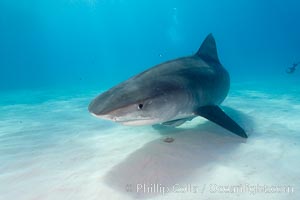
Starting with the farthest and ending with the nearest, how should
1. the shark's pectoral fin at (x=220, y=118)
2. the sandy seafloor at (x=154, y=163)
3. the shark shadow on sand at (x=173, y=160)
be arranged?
the shark's pectoral fin at (x=220, y=118), the shark shadow on sand at (x=173, y=160), the sandy seafloor at (x=154, y=163)

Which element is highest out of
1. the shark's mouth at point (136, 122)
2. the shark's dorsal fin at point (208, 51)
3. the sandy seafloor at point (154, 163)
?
the shark's dorsal fin at point (208, 51)

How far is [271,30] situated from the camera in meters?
129

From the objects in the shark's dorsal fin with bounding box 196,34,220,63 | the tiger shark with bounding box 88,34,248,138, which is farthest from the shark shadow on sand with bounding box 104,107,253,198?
the shark's dorsal fin with bounding box 196,34,220,63

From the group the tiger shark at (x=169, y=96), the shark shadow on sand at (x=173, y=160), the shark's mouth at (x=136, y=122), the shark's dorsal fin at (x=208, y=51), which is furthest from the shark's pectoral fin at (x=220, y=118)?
the shark's dorsal fin at (x=208, y=51)

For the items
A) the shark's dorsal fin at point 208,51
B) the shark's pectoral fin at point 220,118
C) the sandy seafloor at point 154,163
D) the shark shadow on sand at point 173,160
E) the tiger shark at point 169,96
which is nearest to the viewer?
the sandy seafloor at point 154,163

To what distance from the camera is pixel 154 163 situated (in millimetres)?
3273

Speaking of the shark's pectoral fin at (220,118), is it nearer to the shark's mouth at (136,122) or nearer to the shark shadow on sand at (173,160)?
the shark shadow on sand at (173,160)

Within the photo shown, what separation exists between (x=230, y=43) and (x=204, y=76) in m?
160

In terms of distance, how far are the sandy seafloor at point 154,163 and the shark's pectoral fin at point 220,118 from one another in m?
0.23

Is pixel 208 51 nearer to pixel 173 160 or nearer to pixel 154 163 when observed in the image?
pixel 173 160

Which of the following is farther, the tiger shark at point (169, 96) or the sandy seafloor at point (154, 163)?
the tiger shark at point (169, 96)

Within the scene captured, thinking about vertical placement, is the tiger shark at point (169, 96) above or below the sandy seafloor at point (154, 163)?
above

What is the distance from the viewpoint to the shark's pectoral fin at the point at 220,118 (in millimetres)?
3824

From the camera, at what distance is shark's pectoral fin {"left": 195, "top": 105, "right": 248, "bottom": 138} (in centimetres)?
382
